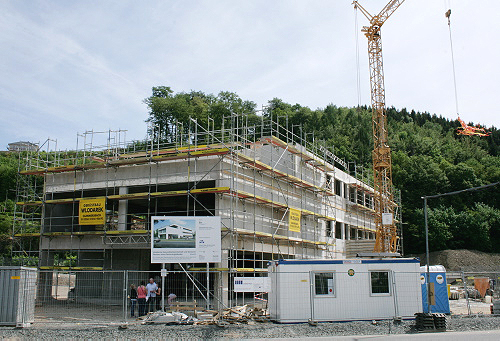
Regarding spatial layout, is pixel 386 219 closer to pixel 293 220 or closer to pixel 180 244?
pixel 293 220

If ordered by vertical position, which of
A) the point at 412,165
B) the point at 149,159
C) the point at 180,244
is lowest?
the point at 180,244

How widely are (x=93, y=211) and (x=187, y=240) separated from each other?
1254 cm

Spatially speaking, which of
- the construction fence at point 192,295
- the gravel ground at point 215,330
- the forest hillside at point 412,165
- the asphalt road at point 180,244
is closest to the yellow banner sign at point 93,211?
the construction fence at point 192,295

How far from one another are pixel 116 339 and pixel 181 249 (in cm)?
396

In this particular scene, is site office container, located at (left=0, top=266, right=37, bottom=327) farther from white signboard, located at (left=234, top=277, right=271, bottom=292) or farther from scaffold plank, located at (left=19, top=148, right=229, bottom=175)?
scaffold plank, located at (left=19, top=148, right=229, bottom=175)

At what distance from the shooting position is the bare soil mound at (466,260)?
57.4m

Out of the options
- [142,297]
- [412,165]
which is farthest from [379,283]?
[412,165]

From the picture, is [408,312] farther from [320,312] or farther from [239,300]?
[239,300]

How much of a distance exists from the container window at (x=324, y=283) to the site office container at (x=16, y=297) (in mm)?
9725

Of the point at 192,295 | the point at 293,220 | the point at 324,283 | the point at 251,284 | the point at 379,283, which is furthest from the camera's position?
the point at 293,220

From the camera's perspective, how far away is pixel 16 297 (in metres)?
15.5

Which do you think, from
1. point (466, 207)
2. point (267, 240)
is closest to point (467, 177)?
point (466, 207)

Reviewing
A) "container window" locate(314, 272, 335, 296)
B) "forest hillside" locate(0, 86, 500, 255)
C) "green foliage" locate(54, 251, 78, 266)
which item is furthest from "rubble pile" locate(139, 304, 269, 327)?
"forest hillside" locate(0, 86, 500, 255)

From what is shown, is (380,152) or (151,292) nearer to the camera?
(151,292)
